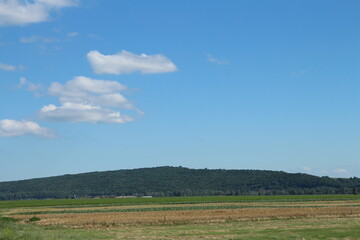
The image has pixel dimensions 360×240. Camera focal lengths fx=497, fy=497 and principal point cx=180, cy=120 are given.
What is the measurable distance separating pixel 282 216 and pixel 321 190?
151 m

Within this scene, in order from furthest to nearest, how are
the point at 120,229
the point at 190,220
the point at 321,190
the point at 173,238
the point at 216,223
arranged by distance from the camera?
the point at 321,190, the point at 190,220, the point at 216,223, the point at 120,229, the point at 173,238

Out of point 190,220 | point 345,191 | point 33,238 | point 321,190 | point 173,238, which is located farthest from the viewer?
point 321,190

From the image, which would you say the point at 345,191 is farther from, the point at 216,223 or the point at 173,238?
the point at 173,238

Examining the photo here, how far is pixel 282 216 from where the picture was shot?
52.9 metres

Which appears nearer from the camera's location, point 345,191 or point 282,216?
point 282,216

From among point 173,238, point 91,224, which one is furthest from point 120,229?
point 173,238

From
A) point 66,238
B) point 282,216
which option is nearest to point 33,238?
point 66,238

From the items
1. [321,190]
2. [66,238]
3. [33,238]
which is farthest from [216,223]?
[321,190]

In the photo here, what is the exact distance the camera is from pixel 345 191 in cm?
18138

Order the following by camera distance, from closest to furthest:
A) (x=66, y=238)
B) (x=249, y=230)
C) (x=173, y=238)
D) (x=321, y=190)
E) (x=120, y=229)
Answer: (x=66, y=238) < (x=173, y=238) < (x=249, y=230) < (x=120, y=229) < (x=321, y=190)

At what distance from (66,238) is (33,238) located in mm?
4625

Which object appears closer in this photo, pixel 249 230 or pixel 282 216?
pixel 249 230

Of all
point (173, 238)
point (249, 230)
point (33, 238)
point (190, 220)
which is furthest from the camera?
point (190, 220)

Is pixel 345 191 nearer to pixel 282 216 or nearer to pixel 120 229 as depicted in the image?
pixel 282 216
